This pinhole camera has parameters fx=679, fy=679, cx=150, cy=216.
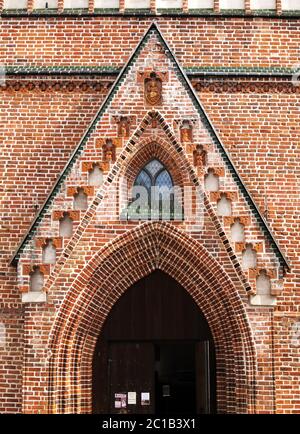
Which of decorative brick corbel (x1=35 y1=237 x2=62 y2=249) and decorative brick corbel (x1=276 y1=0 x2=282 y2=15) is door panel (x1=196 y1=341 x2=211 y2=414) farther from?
decorative brick corbel (x1=276 y1=0 x2=282 y2=15)

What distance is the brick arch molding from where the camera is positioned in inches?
427

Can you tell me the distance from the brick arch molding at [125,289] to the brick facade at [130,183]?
0.08 feet

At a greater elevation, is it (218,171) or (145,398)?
(218,171)

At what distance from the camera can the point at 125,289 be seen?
1148 cm

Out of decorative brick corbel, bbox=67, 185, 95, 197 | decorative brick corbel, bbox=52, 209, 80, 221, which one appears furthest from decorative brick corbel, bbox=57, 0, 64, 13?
decorative brick corbel, bbox=52, 209, 80, 221

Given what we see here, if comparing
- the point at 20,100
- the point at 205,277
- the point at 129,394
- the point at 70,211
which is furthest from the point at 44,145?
the point at 129,394

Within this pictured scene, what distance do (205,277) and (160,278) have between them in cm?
137

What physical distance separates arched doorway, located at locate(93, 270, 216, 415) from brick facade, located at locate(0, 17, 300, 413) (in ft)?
2.64

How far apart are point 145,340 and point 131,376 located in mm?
723

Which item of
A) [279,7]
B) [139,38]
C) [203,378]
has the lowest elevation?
[203,378]

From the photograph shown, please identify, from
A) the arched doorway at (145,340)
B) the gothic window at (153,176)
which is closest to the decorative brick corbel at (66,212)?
the gothic window at (153,176)

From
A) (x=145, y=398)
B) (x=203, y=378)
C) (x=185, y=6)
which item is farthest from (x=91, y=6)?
(x=145, y=398)

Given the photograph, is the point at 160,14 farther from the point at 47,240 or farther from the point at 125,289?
the point at 125,289
